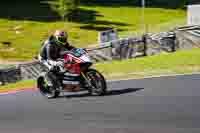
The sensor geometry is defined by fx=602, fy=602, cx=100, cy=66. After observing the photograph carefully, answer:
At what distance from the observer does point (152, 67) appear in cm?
2175

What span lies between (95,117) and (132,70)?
8096mm

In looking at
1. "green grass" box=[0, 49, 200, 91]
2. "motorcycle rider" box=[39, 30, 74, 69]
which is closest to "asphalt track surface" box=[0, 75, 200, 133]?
"motorcycle rider" box=[39, 30, 74, 69]

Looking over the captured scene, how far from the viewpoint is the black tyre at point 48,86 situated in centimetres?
1714

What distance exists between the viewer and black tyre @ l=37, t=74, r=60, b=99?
17.1 m

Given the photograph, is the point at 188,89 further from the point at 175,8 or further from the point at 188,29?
the point at 175,8

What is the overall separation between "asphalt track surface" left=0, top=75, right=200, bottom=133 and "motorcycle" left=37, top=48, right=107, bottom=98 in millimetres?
248

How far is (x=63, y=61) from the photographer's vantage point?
16.6 m

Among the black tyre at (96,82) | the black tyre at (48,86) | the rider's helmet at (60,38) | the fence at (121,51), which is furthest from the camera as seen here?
the fence at (121,51)

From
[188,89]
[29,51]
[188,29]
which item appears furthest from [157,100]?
[29,51]

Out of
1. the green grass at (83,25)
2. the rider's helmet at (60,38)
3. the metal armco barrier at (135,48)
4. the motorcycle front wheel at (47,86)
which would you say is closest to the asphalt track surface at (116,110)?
the motorcycle front wheel at (47,86)

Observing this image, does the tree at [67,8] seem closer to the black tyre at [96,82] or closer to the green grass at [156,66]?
the green grass at [156,66]

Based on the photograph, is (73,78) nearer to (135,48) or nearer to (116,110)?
(116,110)

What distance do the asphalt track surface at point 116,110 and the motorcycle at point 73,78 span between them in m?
0.25

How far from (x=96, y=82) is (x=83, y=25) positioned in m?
46.1
